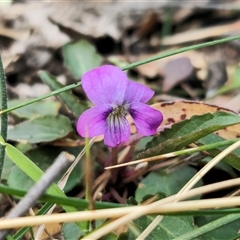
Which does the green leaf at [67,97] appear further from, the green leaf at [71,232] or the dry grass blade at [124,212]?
the dry grass blade at [124,212]

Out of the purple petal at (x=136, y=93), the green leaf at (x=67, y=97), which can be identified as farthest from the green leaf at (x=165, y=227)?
the green leaf at (x=67, y=97)

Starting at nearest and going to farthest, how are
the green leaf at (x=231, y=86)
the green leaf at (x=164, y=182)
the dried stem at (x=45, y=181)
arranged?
the dried stem at (x=45, y=181) → the green leaf at (x=164, y=182) → the green leaf at (x=231, y=86)

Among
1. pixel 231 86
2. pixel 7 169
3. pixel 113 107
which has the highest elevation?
pixel 113 107

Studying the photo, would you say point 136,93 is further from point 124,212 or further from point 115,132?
point 124,212

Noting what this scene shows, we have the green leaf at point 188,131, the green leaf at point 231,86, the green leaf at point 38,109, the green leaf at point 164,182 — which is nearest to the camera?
the green leaf at point 188,131

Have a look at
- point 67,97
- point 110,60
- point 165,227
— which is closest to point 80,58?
point 110,60

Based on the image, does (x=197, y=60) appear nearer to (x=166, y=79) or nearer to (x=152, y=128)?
(x=166, y=79)

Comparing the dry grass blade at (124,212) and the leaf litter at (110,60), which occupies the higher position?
the dry grass blade at (124,212)

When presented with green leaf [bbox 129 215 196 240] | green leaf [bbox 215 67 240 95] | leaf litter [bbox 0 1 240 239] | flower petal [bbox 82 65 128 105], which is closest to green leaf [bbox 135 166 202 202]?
leaf litter [bbox 0 1 240 239]

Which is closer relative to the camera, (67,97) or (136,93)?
(136,93)
